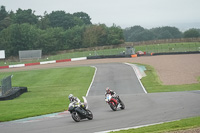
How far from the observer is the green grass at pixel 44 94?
23.3 metres

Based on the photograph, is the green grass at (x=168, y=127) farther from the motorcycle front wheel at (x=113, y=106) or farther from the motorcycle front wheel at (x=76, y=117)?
the motorcycle front wheel at (x=113, y=106)

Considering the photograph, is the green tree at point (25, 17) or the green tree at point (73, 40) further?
the green tree at point (25, 17)

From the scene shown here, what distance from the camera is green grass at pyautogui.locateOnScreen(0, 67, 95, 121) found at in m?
23.3

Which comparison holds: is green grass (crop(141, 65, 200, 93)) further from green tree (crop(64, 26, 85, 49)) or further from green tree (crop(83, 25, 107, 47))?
green tree (crop(64, 26, 85, 49))

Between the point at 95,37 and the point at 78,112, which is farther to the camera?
the point at 95,37

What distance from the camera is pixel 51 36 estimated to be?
117 meters

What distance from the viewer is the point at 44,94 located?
35.7 m

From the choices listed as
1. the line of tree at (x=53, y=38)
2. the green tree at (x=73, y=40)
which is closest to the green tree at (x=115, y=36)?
the line of tree at (x=53, y=38)

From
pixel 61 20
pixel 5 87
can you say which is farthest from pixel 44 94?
pixel 61 20

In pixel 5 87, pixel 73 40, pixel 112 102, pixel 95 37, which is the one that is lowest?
pixel 5 87

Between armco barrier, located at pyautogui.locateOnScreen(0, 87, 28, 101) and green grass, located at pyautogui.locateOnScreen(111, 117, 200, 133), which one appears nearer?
green grass, located at pyautogui.locateOnScreen(111, 117, 200, 133)

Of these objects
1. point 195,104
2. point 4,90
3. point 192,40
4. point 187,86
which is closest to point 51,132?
point 195,104

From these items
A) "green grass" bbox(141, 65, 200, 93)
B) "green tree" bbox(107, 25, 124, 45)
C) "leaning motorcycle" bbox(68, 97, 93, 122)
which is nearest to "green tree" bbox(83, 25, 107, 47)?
"green tree" bbox(107, 25, 124, 45)

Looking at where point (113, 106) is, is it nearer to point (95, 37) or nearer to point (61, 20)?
point (95, 37)
